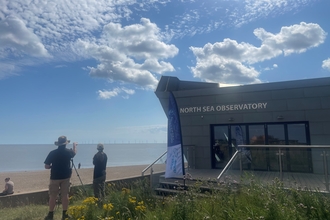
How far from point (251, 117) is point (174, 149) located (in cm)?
667

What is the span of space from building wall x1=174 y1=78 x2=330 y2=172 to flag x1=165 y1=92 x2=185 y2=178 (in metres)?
Answer: 6.35

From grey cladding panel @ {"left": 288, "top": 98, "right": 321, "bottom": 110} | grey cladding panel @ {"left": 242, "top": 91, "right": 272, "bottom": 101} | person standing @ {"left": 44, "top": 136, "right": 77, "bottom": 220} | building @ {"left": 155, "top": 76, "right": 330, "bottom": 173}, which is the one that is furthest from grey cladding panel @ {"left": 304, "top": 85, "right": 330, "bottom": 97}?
person standing @ {"left": 44, "top": 136, "right": 77, "bottom": 220}

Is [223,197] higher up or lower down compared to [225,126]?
lower down

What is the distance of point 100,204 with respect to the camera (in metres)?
6.85

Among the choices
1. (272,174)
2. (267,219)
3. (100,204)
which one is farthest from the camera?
(272,174)

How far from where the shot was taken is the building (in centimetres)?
1176

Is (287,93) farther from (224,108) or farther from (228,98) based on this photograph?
(224,108)

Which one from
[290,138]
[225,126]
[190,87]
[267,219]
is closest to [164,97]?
Result: [190,87]

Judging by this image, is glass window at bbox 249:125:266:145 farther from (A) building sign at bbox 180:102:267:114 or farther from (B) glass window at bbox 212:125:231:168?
(B) glass window at bbox 212:125:231:168

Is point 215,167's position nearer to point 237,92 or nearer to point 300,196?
point 237,92

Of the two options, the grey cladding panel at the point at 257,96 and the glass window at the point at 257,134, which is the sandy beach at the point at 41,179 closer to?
the glass window at the point at 257,134

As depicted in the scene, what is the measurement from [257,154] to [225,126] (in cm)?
520

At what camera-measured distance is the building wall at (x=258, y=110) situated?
11.7 m

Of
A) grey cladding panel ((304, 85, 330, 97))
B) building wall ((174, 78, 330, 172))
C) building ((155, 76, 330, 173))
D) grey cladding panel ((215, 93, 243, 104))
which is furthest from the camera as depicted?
grey cladding panel ((215, 93, 243, 104))
